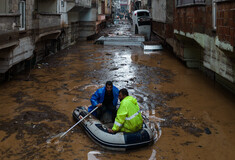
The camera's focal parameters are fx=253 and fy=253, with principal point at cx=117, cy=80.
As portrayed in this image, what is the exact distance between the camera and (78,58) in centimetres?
1859

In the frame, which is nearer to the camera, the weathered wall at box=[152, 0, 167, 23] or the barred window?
the barred window

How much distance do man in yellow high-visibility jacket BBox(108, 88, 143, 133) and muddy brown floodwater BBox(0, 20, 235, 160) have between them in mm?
534

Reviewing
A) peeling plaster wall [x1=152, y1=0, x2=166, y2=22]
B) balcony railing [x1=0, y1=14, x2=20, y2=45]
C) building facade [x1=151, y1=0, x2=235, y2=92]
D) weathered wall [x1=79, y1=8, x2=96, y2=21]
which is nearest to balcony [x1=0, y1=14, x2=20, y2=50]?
balcony railing [x1=0, y1=14, x2=20, y2=45]

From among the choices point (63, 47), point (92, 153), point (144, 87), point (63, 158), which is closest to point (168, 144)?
point (92, 153)

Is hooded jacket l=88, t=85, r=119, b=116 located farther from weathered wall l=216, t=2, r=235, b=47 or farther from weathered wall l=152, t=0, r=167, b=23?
weathered wall l=152, t=0, r=167, b=23

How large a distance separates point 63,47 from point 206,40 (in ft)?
46.9

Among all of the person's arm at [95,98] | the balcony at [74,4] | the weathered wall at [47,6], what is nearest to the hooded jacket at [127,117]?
the person's arm at [95,98]

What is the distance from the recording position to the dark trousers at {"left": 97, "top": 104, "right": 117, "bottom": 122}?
670 cm

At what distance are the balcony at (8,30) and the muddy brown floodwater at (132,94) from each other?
1.94 m

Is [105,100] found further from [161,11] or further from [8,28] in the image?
[161,11]

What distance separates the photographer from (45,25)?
583 inches

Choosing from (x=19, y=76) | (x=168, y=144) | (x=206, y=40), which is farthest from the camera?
(x=19, y=76)

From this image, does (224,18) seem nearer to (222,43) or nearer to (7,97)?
(222,43)

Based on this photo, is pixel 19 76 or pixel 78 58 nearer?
pixel 19 76
